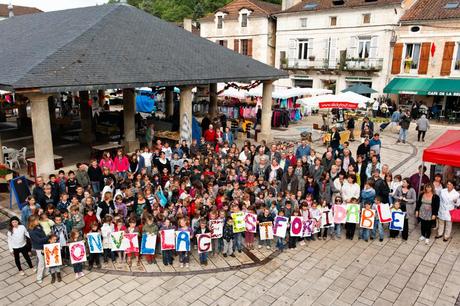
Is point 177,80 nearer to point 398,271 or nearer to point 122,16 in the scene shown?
point 122,16

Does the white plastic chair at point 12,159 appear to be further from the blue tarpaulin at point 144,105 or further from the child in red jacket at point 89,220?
the blue tarpaulin at point 144,105

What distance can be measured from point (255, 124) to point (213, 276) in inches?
686

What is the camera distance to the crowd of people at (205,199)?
8844 mm

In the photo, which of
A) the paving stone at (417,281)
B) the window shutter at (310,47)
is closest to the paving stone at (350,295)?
the paving stone at (417,281)

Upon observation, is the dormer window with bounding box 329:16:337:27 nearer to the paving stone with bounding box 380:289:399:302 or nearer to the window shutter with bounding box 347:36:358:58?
the window shutter with bounding box 347:36:358:58

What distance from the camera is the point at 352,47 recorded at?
34156mm

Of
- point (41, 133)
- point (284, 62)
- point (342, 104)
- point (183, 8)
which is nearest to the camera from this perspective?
point (41, 133)

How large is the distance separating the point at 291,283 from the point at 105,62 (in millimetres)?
10700

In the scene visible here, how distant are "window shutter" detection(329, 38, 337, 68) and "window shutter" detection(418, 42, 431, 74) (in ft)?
23.8

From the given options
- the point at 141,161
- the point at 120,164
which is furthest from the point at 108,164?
the point at 141,161

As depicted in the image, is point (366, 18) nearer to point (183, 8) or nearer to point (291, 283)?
point (291, 283)

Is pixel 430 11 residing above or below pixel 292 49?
above

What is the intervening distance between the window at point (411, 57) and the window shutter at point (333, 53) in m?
6.11

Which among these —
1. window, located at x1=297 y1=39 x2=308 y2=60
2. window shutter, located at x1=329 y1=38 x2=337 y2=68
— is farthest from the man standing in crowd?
window, located at x1=297 y1=39 x2=308 y2=60
